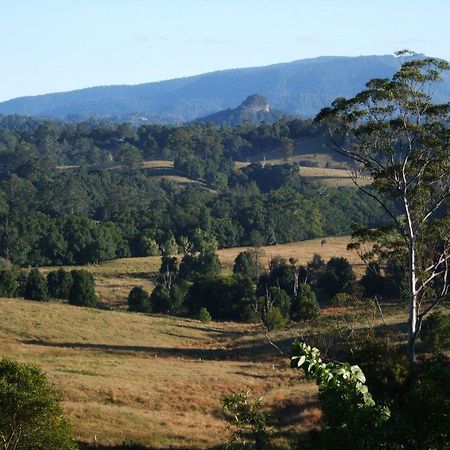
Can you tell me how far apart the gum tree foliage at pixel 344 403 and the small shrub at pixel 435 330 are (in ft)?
102

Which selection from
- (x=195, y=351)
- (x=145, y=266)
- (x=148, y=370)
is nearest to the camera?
(x=148, y=370)

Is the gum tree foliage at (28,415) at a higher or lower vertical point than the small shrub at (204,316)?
higher

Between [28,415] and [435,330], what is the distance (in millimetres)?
31156

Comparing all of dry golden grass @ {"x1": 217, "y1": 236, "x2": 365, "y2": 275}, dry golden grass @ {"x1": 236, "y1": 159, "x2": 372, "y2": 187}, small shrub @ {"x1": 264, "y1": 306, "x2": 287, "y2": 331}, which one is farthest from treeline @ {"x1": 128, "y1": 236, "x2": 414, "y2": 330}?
dry golden grass @ {"x1": 236, "y1": 159, "x2": 372, "y2": 187}

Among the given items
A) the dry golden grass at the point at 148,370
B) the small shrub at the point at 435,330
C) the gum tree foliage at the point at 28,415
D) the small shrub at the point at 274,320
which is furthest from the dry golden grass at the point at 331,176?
the gum tree foliage at the point at 28,415

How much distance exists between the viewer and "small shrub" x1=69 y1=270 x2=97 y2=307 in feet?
237

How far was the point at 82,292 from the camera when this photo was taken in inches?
2852

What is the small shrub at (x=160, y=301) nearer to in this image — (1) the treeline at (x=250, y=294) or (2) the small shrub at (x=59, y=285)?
(1) the treeline at (x=250, y=294)

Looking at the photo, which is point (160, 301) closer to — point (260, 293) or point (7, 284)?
point (260, 293)

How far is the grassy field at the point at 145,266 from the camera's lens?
8266 centimetres

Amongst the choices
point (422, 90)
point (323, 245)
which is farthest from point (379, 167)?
point (323, 245)

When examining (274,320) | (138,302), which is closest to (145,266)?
(138,302)

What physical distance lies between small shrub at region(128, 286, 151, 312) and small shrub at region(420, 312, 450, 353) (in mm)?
32318

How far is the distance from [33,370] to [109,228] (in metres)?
88.8
